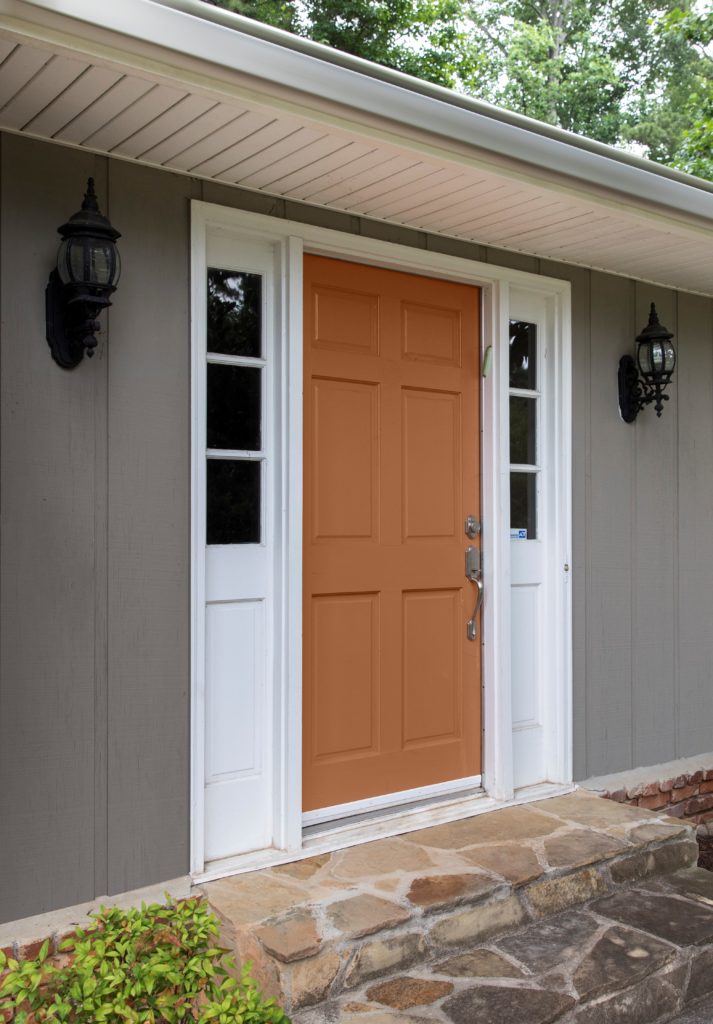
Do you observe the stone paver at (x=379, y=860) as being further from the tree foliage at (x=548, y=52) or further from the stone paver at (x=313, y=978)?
the tree foliage at (x=548, y=52)

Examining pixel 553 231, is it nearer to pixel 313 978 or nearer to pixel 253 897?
pixel 253 897

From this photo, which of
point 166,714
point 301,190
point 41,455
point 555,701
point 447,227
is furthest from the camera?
point 555,701

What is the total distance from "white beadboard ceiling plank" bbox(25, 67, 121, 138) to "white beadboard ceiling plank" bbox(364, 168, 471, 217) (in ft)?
3.19

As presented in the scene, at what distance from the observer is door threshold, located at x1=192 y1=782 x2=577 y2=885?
2752 mm

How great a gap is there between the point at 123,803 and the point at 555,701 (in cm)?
180

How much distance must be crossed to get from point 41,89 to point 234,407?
1.04m

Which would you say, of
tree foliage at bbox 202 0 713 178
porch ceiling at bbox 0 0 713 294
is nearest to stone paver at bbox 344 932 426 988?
porch ceiling at bbox 0 0 713 294

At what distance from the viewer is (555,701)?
3.62 meters

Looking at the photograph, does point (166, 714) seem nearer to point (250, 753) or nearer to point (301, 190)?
point (250, 753)

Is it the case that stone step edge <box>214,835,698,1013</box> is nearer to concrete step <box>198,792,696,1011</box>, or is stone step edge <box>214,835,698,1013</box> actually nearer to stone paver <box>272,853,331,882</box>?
concrete step <box>198,792,696,1011</box>

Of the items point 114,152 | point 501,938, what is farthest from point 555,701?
point 114,152

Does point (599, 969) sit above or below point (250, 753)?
below

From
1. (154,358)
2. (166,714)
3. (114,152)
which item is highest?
(114,152)

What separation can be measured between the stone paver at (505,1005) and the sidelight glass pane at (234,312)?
195 centimetres
